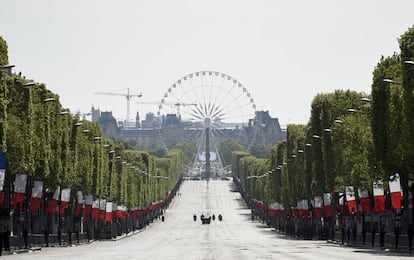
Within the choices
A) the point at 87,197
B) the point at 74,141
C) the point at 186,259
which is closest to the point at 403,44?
the point at 186,259

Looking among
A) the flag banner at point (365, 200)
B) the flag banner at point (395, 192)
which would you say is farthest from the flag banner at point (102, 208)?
the flag banner at point (395, 192)

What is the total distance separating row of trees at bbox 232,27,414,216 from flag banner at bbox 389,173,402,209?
0.67 metres

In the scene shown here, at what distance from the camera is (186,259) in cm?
6144

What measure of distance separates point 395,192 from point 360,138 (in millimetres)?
20906

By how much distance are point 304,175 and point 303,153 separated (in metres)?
5.95

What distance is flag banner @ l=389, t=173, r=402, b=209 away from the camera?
91.4 meters

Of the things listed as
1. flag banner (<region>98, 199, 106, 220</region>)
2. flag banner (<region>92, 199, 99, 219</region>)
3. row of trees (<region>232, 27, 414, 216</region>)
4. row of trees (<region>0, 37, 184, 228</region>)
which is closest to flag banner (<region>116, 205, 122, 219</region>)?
row of trees (<region>0, 37, 184, 228</region>)

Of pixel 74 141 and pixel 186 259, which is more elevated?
pixel 74 141

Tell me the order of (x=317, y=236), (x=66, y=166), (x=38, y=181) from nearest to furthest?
Answer: (x=38, y=181) → (x=66, y=166) → (x=317, y=236)

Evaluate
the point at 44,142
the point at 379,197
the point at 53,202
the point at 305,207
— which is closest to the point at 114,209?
the point at 305,207

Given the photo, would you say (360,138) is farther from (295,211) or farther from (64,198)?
(295,211)

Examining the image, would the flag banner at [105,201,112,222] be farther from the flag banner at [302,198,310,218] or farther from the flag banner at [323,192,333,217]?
the flag banner at [323,192,333,217]

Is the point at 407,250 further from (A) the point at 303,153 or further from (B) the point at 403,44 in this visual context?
(A) the point at 303,153

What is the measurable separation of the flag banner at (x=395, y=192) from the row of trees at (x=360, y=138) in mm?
672
